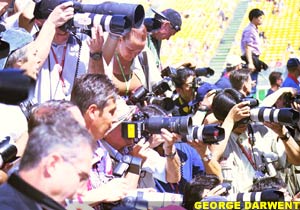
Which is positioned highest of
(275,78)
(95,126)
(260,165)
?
(95,126)

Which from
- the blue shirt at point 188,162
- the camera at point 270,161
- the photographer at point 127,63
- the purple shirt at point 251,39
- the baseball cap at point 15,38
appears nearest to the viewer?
the baseball cap at point 15,38

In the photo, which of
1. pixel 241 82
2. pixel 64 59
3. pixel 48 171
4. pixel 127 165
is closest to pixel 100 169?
pixel 127 165

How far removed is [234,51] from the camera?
21.5 m

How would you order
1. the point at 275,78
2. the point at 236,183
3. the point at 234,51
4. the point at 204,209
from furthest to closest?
the point at 234,51
the point at 275,78
the point at 236,183
the point at 204,209

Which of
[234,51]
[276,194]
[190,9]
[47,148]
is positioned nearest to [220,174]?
[276,194]

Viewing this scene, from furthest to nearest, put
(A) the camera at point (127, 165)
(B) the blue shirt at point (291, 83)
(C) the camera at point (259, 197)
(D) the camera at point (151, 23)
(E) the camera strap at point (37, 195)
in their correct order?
1. (B) the blue shirt at point (291, 83)
2. (D) the camera at point (151, 23)
3. (A) the camera at point (127, 165)
4. (C) the camera at point (259, 197)
5. (E) the camera strap at point (37, 195)

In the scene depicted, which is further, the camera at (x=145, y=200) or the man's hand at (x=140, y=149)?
the man's hand at (x=140, y=149)

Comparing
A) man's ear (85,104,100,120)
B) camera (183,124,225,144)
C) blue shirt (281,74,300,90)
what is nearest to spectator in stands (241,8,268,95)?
blue shirt (281,74,300,90)

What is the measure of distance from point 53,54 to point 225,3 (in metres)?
22.2

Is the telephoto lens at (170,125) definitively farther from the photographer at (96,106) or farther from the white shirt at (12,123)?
the white shirt at (12,123)

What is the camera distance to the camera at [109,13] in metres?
3.55

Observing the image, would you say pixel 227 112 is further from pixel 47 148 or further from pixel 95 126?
pixel 47 148

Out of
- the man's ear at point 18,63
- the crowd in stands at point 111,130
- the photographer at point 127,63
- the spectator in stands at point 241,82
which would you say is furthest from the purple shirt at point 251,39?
the man's ear at point 18,63

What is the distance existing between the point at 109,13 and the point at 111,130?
2.17 feet
